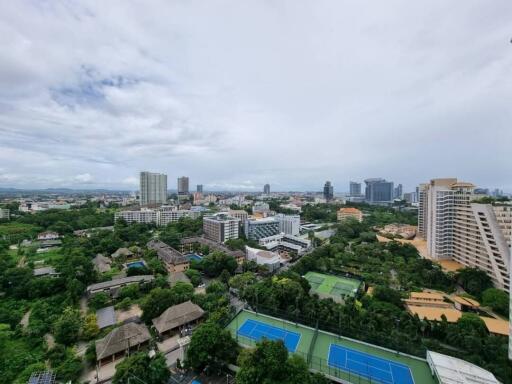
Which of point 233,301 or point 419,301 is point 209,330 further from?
point 419,301

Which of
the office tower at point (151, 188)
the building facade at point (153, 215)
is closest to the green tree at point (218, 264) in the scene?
the building facade at point (153, 215)

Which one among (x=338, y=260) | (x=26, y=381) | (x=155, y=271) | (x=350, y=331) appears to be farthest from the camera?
(x=338, y=260)

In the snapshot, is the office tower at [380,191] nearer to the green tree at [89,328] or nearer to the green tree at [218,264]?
the green tree at [218,264]

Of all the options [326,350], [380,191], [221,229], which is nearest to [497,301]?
[326,350]

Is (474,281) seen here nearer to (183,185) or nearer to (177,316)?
(177,316)

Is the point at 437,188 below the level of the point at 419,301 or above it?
above

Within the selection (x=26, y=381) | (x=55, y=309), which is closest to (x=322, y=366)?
(x=26, y=381)

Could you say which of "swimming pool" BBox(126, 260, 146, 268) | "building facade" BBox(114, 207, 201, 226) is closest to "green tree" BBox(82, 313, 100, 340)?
"swimming pool" BBox(126, 260, 146, 268)
